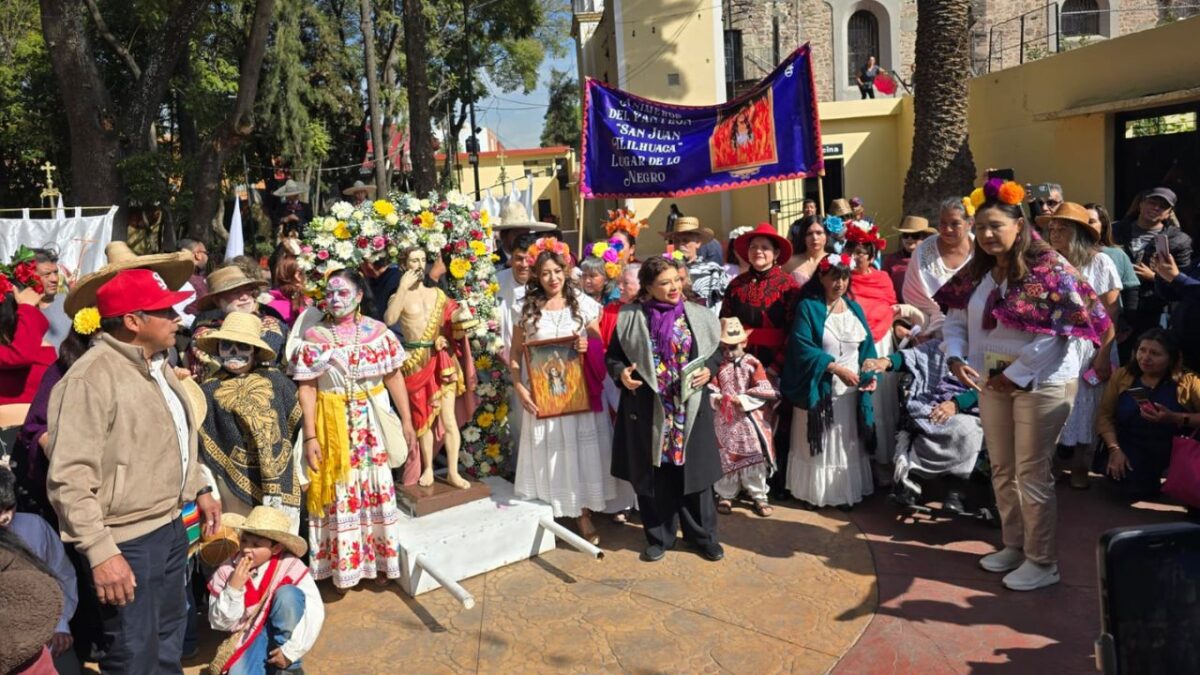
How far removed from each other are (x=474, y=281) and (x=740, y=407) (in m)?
1.99

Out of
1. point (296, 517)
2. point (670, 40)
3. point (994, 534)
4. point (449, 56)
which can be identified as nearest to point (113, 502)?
point (296, 517)

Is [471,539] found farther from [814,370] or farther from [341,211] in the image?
[814,370]

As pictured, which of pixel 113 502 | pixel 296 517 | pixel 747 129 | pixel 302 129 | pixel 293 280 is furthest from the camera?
pixel 302 129

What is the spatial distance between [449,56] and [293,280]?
83.0ft

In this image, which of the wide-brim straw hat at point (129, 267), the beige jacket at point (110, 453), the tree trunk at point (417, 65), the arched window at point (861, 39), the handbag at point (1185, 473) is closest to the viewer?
the beige jacket at point (110, 453)

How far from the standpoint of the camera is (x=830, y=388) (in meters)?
5.73

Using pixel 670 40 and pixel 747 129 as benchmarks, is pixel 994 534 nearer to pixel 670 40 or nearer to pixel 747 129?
pixel 747 129

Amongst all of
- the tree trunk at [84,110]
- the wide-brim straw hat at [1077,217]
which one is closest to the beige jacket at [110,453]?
the wide-brim straw hat at [1077,217]

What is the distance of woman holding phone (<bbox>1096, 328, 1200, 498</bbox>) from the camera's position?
5297mm

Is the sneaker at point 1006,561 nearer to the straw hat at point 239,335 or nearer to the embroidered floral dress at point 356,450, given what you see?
the embroidered floral dress at point 356,450

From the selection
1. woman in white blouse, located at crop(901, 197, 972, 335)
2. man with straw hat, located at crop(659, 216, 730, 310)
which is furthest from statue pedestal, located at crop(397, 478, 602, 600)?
woman in white blouse, located at crop(901, 197, 972, 335)

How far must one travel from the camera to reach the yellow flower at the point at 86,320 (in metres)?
3.57

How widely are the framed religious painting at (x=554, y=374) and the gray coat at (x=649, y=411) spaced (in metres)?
0.34

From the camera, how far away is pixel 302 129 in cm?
2388
